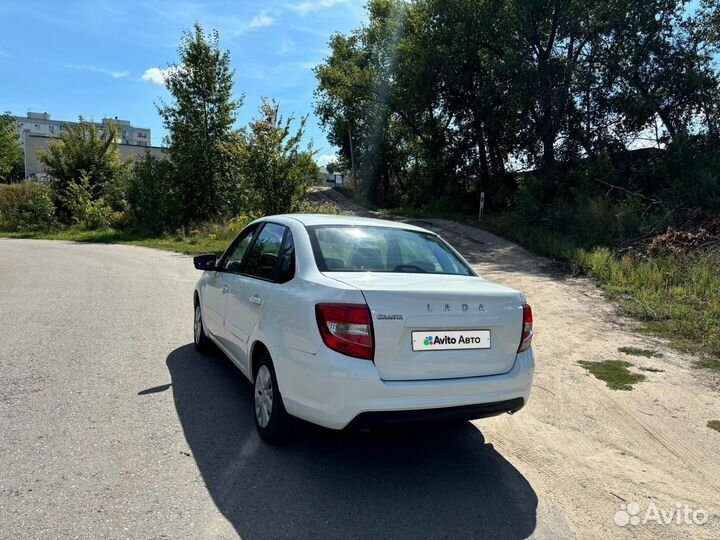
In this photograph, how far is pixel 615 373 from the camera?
5.88 m

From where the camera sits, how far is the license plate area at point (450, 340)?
3.33 meters

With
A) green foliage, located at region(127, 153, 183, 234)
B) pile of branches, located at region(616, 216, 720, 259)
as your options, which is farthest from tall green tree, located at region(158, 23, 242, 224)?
pile of branches, located at region(616, 216, 720, 259)

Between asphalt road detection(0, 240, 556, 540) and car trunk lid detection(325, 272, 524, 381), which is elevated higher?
car trunk lid detection(325, 272, 524, 381)

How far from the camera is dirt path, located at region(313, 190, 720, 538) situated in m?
3.23

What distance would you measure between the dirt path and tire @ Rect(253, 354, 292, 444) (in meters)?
1.61

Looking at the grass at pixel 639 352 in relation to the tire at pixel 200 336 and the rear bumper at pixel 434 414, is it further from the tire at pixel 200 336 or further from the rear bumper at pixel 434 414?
the tire at pixel 200 336

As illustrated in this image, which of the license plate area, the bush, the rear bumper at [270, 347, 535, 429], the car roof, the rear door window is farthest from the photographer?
the bush

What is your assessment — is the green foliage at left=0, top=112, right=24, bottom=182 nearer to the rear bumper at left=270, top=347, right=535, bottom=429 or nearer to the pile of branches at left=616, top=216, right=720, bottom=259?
the pile of branches at left=616, top=216, right=720, bottom=259

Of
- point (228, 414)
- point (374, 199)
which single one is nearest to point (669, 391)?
point (228, 414)

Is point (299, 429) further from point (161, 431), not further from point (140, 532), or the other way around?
point (140, 532)

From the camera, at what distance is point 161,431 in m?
4.04

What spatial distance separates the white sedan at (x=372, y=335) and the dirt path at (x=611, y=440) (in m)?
0.62

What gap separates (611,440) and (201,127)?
2563cm

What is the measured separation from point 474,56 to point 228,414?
82.9 ft
